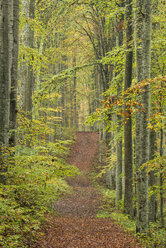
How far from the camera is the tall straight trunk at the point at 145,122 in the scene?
6754 millimetres

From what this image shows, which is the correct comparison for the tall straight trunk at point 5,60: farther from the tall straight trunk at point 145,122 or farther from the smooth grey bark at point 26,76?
the tall straight trunk at point 145,122

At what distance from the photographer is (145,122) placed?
6.90m

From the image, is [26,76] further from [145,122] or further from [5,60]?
[145,122]

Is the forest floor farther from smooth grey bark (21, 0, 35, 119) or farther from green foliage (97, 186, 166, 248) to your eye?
smooth grey bark (21, 0, 35, 119)

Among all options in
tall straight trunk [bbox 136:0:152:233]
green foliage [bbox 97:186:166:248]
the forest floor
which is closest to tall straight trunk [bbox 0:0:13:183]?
the forest floor

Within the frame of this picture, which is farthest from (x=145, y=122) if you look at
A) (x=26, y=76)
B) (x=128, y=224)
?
(x=26, y=76)

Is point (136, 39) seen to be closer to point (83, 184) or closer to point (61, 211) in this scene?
point (61, 211)

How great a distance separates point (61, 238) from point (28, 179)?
2.04 m

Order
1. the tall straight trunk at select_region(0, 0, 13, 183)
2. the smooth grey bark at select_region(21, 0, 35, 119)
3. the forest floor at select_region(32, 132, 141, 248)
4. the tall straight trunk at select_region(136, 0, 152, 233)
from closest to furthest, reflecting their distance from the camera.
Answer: the tall straight trunk at select_region(0, 0, 13, 183) < the forest floor at select_region(32, 132, 141, 248) < the tall straight trunk at select_region(136, 0, 152, 233) < the smooth grey bark at select_region(21, 0, 35, 119)

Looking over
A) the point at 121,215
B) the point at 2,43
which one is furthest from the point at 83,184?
the point at 2,43

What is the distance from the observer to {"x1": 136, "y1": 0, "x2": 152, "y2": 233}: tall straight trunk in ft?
22.2

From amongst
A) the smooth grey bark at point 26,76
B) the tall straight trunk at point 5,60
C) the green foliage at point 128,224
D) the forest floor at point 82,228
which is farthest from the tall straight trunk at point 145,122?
the smooth grey bark at point 26,76

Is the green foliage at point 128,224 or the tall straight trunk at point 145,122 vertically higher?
the tall straight trunk at point 145,122

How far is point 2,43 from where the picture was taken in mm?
5871
